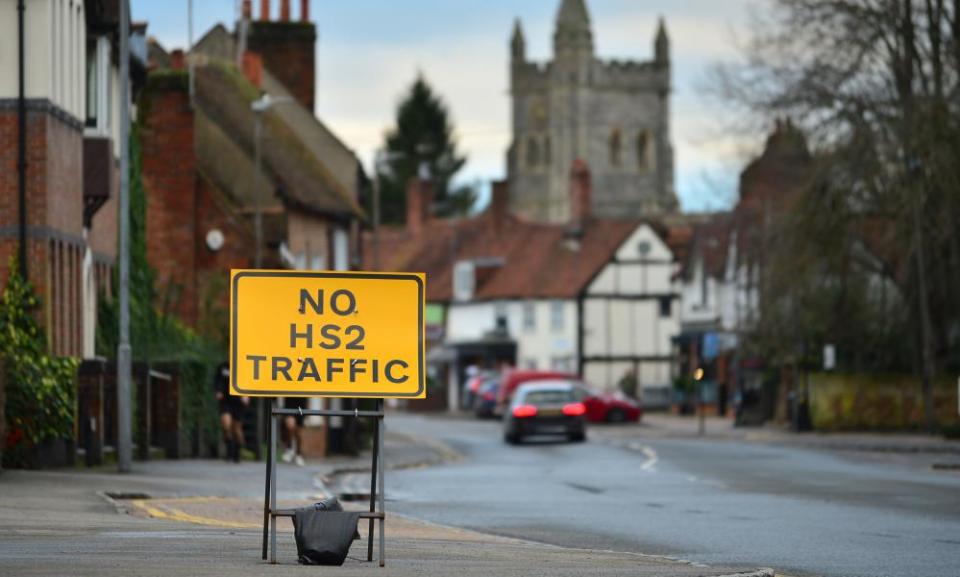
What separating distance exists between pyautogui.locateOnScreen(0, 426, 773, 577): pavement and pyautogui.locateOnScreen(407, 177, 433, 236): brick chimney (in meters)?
84.4

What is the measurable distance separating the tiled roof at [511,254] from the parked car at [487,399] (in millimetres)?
14870

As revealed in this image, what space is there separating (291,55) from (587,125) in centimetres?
12663

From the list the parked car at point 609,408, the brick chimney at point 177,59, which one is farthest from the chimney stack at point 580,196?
the brick chimney at point 177,59

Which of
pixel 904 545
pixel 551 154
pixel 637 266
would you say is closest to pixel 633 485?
pixel 904 545

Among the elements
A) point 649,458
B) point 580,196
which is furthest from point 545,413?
point 580,196

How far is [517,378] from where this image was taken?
7419cm

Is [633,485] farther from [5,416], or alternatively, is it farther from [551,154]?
[551,154]

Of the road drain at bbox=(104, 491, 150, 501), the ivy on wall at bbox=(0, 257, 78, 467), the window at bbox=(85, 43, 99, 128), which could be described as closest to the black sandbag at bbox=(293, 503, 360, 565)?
the road drain at bbox=(104, 491, 150, 501)

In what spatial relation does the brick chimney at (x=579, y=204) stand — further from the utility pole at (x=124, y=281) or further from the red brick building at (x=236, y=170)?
the utility pole at (x=124, y=281)

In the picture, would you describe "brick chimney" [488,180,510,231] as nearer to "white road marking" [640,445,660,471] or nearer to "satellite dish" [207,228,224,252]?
"white road marking" [640,445,660,471]

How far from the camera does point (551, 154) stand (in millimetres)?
190500

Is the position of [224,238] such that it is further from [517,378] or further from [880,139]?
[517,378]

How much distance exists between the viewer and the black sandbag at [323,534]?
45.8 feet

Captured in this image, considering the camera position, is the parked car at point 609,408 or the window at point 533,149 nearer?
the parked car at point 609,408
